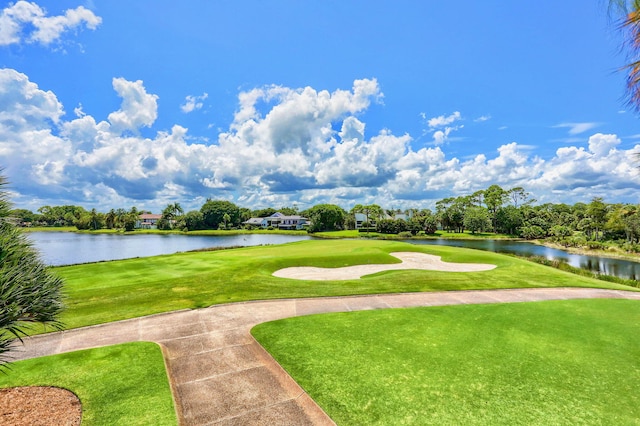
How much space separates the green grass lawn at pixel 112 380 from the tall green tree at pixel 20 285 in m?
1.26

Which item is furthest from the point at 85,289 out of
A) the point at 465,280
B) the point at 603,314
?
the point at 603,314

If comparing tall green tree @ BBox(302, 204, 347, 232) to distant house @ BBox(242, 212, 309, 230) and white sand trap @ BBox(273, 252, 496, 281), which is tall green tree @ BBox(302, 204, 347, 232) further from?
white sand trap @ BBox(273, 252, 496, 281)

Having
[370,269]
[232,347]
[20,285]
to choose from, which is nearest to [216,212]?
[370,269]

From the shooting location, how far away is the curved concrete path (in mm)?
5102

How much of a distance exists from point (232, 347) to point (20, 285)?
467 cm

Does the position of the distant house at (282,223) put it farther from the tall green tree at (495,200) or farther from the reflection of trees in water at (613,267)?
the reflection of trees in water at (613,267)

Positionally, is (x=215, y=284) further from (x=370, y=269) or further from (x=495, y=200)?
(x=495, y=200)

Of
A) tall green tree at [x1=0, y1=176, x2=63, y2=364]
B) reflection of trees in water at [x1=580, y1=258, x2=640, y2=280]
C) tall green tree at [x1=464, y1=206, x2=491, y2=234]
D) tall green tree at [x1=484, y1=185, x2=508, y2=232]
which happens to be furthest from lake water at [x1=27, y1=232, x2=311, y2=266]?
tall green tree at [x1=484, y1=185, x2=508, y2=232]

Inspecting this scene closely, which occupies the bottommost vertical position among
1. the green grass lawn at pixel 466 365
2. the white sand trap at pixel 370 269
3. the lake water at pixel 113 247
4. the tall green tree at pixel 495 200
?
the lake water at pixel 113 247

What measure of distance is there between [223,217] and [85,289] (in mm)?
107542

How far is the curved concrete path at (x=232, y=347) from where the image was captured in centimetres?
510

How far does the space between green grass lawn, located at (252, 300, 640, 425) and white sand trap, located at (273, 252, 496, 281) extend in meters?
8.34

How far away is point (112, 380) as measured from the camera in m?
5.93

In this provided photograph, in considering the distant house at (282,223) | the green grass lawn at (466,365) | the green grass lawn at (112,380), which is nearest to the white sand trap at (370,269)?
the green grass lawn at (466,365)
